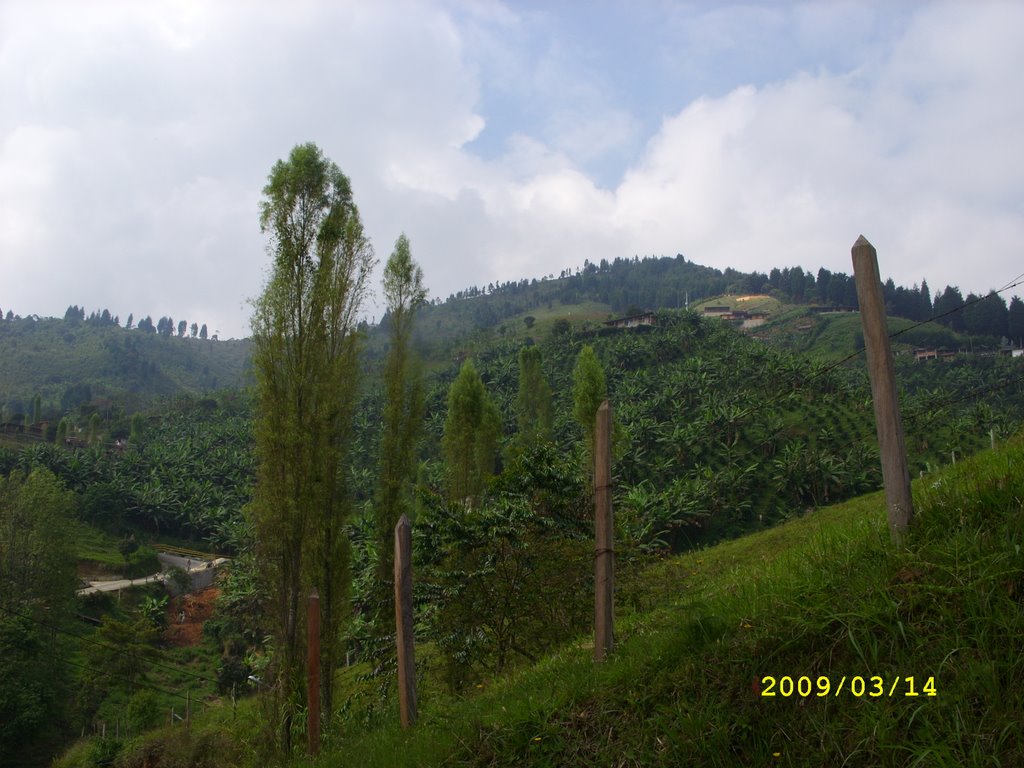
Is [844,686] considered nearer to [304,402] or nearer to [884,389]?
[884,389]

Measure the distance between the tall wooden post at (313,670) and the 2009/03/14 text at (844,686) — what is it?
431 cm

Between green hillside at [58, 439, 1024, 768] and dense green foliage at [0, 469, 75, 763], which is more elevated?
green hillside at [58, 439, 1024, 768]

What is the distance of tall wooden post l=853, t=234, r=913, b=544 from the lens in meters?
4.39

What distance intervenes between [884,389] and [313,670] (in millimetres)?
5581

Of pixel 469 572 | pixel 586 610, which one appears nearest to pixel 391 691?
pixel 469 572

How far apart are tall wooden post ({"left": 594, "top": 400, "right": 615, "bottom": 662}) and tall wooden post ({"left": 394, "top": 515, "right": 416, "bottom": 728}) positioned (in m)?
1.71

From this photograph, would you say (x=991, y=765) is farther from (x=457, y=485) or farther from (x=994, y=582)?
(x=457, y=485)

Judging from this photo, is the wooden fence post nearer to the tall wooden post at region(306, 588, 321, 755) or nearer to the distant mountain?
the tall wooden post at region(306, 588, 321, 755)

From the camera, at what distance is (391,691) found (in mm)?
11805

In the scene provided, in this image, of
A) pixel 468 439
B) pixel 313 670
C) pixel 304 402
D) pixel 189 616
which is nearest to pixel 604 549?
pixel 313 670

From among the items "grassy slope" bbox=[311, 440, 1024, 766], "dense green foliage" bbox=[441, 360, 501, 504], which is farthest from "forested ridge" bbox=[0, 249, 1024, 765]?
"grassy slope" bbox=[311, 440, 1024, 766]

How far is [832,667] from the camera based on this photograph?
378 cm

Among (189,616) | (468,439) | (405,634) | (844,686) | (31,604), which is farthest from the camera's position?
(189,616)

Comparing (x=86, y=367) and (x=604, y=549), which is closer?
(x=604, y=549)
